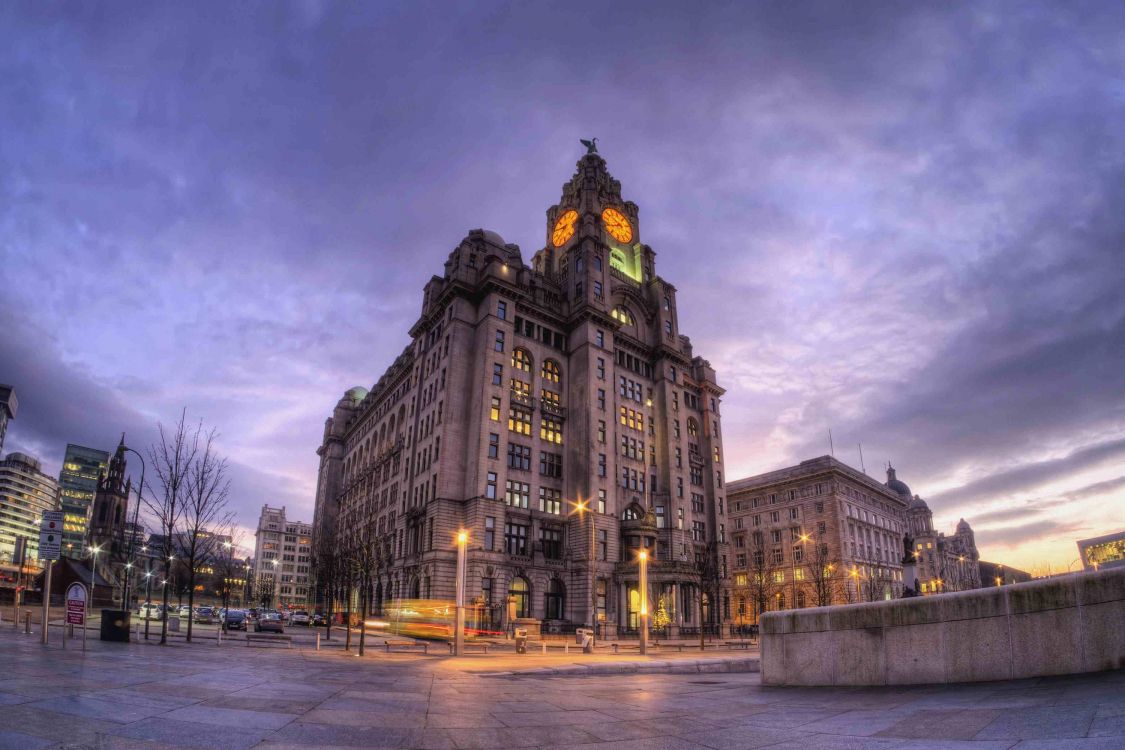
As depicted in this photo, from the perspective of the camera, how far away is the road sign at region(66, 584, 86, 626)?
2120 centimetres

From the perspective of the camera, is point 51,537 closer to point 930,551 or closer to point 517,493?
point 517,493

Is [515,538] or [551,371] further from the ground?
[551,371]

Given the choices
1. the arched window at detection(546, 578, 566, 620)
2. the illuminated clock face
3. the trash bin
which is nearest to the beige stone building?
the arched window at detection(546, 578, 566, 620)

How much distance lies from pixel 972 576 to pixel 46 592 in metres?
235

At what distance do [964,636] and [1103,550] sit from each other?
29.4 meters

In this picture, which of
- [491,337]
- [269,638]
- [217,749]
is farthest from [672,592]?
[217,749]

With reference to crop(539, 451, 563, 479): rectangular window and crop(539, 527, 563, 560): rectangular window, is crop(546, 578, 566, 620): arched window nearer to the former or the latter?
crop(539, 527, 563, 560): rectangular window

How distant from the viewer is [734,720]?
9562 mm

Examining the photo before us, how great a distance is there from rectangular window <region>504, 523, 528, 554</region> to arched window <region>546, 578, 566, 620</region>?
4.73 metres

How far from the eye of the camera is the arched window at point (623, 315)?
262 feet

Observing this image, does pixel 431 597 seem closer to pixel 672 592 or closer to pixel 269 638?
pixel 269 638

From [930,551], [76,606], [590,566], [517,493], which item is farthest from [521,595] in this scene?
[930,551]

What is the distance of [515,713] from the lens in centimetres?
1074

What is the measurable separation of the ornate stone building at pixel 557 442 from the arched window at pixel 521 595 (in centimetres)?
13
